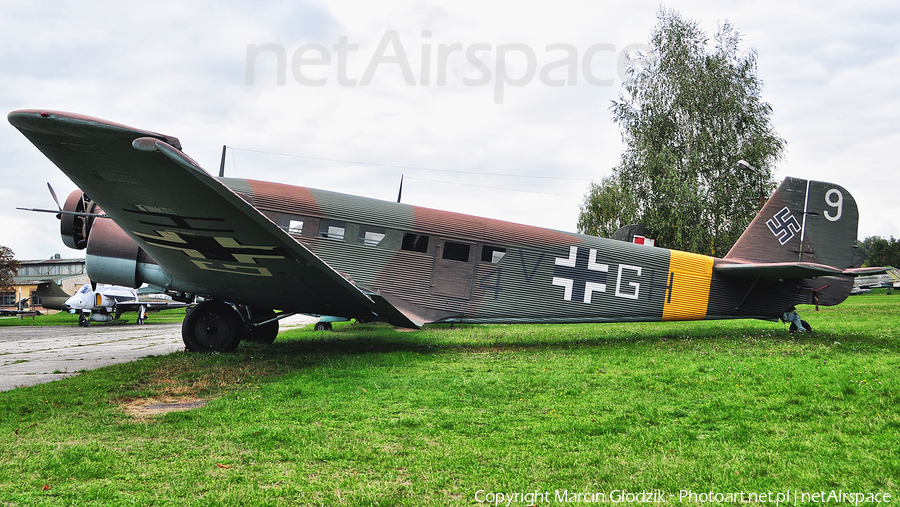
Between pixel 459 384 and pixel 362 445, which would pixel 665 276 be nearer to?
pixel 459 384

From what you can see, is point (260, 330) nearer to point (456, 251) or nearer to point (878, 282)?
point (456, 251)

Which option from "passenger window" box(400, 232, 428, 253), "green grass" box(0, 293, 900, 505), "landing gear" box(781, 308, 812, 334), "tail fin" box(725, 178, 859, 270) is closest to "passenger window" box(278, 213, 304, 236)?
"passenger window" box(400, 232, 428, 253)

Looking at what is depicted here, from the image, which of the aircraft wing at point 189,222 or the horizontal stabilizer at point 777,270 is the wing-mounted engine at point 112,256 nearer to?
the aircraft wing at point 189,222

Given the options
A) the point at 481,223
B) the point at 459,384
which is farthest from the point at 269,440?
the point at 481,223

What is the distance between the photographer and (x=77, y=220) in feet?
33.0

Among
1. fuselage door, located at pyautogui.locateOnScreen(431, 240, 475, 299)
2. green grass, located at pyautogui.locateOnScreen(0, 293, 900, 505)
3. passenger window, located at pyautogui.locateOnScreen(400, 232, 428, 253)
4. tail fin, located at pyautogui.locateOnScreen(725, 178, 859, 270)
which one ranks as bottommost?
green grass, located at pyautogui.locateOnScreen(0, 293, 900, 505)

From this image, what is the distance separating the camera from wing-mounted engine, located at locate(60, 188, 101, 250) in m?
9.91

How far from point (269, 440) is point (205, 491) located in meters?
1.01

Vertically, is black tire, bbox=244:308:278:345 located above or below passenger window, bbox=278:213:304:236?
below

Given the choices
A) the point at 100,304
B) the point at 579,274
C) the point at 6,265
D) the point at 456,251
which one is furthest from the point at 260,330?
the point at 6,265

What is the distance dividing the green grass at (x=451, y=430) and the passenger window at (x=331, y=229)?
227 cm

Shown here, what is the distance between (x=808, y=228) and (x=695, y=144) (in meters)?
15.4

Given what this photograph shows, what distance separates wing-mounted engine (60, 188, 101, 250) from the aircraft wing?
2354 mm

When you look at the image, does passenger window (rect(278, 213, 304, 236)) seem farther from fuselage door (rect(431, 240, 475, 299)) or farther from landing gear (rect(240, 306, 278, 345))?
landing gear (rect(240, 306, 278, 345))
